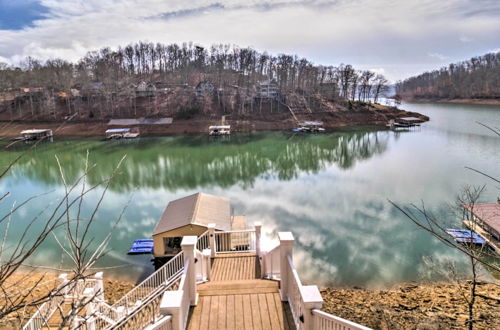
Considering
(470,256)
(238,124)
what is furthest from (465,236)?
(238,124)

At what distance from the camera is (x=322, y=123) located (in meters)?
57.5

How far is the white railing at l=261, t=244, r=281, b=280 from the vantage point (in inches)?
301

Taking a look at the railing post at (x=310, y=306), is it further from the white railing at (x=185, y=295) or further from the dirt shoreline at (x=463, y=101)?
the dirt shoreline at (x=463, y=101)

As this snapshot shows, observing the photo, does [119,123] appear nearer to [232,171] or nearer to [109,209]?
[232,171]

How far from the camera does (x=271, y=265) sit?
304 inches

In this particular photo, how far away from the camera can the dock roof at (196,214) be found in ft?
41.9

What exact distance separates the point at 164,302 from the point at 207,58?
86.2 meters

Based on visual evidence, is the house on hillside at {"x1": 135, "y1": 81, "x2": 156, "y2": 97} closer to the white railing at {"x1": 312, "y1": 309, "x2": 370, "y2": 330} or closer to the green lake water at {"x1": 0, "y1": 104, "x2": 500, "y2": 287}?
the green lake water at {"x1": 0, "y1": 104, "x2": 500, "y2": 287}

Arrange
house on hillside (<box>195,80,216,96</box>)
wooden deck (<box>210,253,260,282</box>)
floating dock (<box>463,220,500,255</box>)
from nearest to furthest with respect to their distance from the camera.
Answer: wooden deck (<box>210,253,260,282</box>) → floating dock (<box>463,220,500,255</box>) → house on hillside (<box>195,80,216,96</box>)

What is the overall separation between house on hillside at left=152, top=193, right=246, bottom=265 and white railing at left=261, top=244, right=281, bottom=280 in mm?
4913

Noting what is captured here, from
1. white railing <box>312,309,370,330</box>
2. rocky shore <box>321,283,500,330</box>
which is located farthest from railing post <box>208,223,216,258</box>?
white railing <box>312,309,370,330</box>

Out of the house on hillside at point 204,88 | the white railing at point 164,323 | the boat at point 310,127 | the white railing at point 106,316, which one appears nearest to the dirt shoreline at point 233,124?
the boat at point 310,127

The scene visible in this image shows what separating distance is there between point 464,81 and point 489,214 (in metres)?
121

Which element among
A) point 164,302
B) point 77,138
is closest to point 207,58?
point 77,138
